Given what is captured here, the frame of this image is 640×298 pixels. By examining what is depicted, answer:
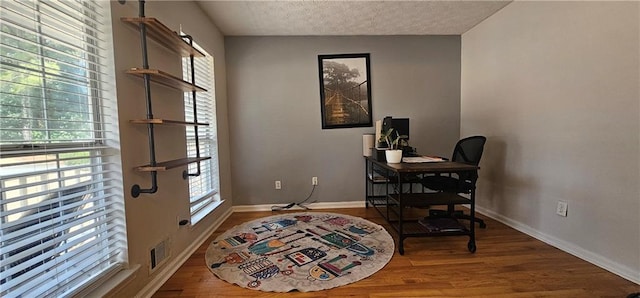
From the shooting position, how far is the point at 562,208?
210 centimetres

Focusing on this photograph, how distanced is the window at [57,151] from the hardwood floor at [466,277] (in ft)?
1.92

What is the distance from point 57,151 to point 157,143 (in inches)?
24.0

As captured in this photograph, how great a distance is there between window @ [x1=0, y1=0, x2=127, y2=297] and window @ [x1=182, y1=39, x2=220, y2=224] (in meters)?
0.88

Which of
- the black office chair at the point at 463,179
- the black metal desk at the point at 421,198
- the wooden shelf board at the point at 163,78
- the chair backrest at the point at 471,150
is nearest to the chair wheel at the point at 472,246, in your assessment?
the black metal desk at the point at 421,198

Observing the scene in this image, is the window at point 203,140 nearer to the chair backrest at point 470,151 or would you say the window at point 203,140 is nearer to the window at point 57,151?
the window at point 57,151

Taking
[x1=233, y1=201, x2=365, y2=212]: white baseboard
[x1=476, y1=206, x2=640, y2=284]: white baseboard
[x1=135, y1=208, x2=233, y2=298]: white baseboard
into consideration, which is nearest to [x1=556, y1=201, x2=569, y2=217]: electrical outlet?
[x1=476, y1=206, x2=640, y2=284]: white baseboard

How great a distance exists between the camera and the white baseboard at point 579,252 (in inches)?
66.1

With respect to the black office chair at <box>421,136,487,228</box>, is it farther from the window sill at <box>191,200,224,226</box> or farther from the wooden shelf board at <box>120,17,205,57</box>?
the wooden shelf board at <box>120,17,205,57</box>

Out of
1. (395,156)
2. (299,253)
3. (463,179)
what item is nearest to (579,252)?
(463,179)

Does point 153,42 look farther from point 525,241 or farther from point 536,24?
point 525,241

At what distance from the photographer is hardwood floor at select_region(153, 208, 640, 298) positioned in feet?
5.16

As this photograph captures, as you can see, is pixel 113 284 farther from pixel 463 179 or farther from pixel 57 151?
pixel 463 179

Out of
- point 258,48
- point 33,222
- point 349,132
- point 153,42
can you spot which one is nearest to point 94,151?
point 33,222

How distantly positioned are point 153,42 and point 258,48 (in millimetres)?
1663
